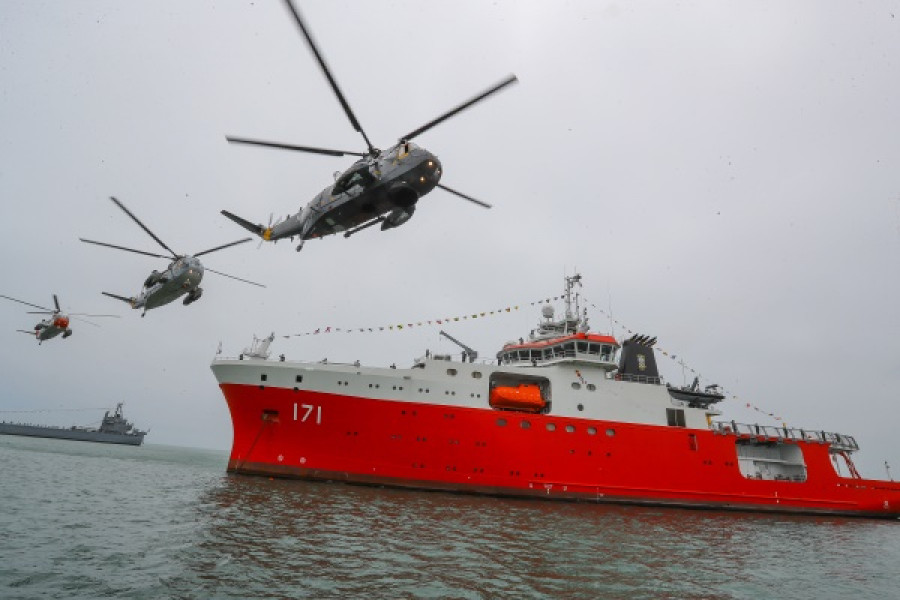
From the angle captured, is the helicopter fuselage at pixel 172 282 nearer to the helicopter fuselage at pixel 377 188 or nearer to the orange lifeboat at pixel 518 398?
the helicopter fuselage at pixel 377 188

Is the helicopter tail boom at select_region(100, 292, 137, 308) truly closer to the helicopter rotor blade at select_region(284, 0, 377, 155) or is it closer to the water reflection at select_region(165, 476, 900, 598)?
the water reflection at select_region(165, 476, 900, 598)

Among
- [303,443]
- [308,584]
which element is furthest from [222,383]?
[308,584]

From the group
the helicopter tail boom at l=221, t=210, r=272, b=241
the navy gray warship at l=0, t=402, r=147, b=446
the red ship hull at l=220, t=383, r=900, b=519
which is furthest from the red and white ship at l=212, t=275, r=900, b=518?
the navy gray warship at l=0, t=402, r=147, b=446

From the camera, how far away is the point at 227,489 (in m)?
16.6

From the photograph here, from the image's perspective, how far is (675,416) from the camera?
78.6 feet

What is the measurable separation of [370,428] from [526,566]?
1211cm

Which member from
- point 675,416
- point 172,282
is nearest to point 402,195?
point 172,282

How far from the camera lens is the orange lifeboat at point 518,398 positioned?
21625 millimetres

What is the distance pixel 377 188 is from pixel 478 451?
518 inches

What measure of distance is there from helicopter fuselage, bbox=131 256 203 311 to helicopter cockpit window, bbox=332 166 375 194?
11.9 m

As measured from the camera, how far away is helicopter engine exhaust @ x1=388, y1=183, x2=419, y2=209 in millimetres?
12848

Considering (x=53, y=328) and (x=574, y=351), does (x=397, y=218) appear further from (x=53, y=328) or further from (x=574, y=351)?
(x=53, y=328)

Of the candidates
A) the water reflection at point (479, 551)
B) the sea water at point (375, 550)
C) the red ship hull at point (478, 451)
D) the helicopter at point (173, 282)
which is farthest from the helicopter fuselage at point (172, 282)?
the water reflection at point (479, 551)

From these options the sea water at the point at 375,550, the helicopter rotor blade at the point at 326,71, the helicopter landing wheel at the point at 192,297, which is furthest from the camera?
the helicopter landing wheel at the point at 192,297
